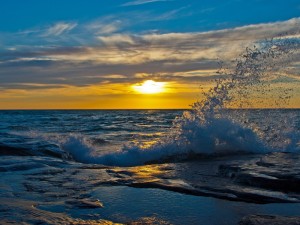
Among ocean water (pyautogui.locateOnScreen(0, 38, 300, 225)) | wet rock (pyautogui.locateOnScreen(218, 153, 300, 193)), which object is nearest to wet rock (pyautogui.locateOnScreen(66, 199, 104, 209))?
ocean water (pyautogui.locateOnScreen(0, 38, 300, 225))

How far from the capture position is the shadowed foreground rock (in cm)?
447

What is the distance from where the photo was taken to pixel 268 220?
4.59 metres

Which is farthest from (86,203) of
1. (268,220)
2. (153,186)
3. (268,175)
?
(268,175)

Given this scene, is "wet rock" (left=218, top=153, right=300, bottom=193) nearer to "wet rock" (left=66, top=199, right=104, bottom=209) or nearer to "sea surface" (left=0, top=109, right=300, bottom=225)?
"sea surface" (left=0, top=109, right=300, bottom=225)

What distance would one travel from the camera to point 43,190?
21.9 ft

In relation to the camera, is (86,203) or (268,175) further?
(268,175)

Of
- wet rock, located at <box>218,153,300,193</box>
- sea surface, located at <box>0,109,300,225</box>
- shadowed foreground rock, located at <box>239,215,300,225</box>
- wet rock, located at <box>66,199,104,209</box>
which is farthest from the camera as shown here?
wet rock, located at <box>218,153,300,193</box>

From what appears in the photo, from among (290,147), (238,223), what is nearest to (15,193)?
(238,223)

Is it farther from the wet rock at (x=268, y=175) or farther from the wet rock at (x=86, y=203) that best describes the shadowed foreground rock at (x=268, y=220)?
the wet rock at (x=86, y=203)

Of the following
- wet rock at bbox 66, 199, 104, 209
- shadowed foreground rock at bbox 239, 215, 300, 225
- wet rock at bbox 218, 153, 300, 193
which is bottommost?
wet rock at bbox 66, 199, 104, 209

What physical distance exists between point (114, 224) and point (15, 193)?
8.26 feet

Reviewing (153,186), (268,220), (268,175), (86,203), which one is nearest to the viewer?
(268,220)

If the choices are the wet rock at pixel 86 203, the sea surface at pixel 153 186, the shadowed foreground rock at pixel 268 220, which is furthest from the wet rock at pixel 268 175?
the wet rock at pixel 86 203

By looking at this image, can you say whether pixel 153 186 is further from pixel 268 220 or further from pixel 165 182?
pixel 268 220
